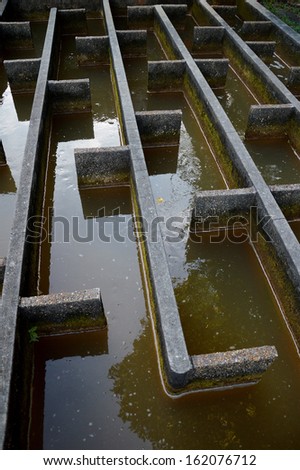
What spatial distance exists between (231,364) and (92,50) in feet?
28.2

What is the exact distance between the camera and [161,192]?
244 inches

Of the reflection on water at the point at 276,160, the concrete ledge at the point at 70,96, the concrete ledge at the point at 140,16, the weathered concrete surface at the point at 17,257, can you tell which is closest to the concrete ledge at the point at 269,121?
the reflection on water at the point at 276,160

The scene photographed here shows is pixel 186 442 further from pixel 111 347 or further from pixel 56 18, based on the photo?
pixel 56 18

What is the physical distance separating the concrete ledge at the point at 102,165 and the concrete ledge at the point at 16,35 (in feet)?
21.3

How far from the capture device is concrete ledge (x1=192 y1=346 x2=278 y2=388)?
141 inches

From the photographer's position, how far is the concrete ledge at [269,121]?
6905 mm

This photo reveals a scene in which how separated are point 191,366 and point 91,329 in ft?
4.48

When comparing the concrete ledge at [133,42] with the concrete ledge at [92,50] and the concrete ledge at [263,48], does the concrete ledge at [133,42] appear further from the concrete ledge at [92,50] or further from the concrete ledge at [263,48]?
the concrete ledge at [263,48]

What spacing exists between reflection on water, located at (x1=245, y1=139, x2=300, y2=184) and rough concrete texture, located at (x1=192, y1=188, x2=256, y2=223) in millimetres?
1341

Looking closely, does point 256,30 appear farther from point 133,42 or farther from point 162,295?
point 162,295

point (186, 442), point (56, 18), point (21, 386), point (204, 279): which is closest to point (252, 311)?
point (204, 279)

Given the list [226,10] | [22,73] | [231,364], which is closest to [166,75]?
[22,73]

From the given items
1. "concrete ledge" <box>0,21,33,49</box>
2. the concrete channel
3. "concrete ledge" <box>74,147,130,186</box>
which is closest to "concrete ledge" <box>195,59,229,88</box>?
the concrete channel

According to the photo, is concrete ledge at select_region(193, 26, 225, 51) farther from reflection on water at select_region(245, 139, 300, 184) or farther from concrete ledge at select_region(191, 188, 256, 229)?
concrete ledge at select_region(191, 188, 256, 229)
